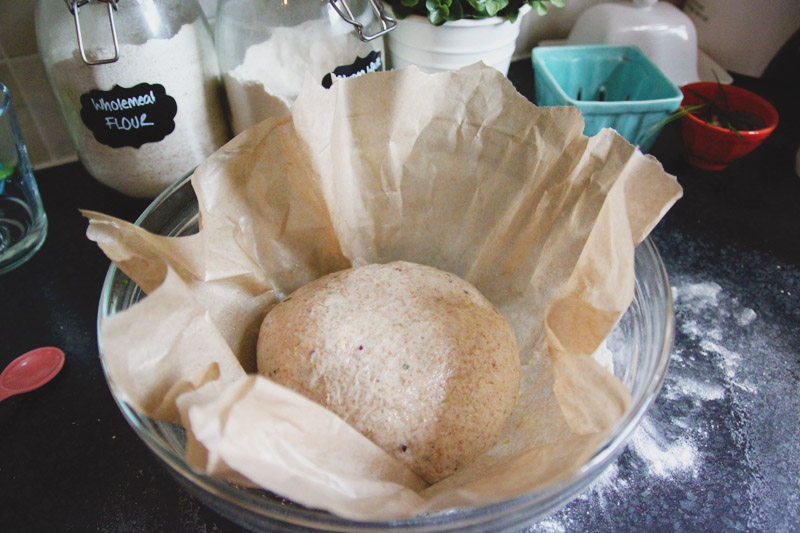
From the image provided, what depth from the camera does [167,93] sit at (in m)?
0.68

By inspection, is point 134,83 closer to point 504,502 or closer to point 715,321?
point 504,502

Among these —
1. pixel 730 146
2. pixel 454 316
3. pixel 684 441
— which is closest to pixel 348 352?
pixel 454 316

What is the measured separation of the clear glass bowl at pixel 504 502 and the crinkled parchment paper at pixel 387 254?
1cm

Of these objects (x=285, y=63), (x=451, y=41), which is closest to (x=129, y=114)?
(x=285, y=63)

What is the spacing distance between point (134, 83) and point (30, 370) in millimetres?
329

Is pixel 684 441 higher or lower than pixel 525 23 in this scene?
lower

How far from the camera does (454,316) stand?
54cm

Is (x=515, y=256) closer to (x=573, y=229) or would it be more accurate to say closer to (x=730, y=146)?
(x=573, y=229)

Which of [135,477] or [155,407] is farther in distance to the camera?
[135,477]

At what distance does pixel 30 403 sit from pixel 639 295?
62 centimetres

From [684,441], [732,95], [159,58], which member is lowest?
[684,441]

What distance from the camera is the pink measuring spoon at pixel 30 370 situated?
2.05 ft

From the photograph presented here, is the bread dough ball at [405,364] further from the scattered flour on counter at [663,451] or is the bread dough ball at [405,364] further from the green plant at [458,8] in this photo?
the green plant at [458,8]

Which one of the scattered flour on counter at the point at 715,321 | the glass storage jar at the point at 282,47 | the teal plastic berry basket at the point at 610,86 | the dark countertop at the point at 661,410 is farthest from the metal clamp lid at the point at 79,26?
the scattered flour on counter at the point at 715,321
